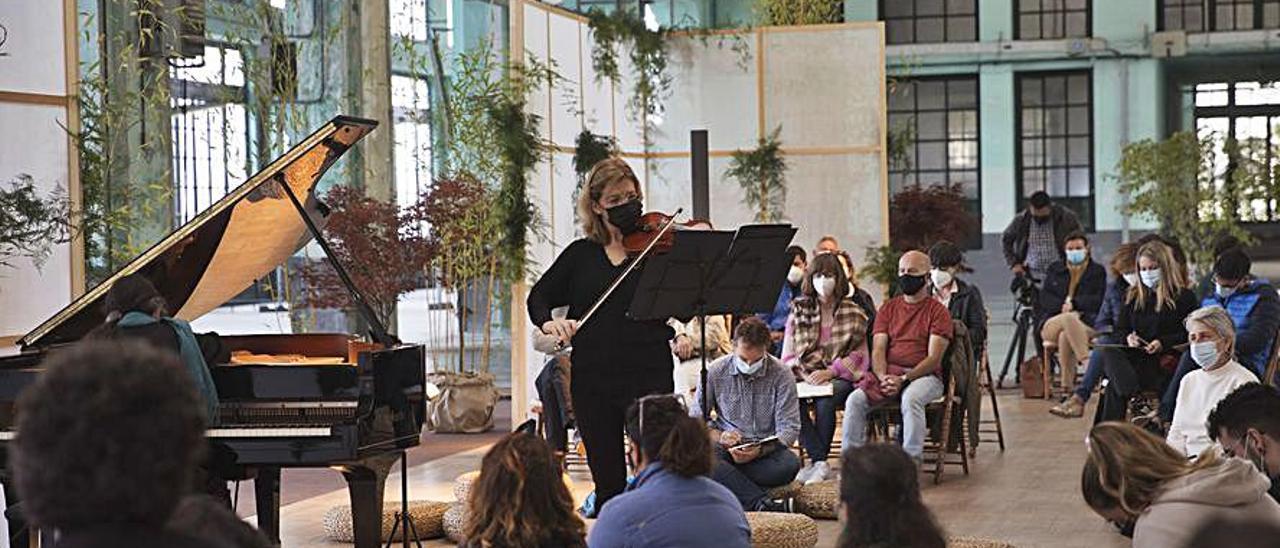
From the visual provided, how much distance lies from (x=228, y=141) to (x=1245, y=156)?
51.4ft

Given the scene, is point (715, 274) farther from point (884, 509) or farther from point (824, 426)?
point (824, 426)

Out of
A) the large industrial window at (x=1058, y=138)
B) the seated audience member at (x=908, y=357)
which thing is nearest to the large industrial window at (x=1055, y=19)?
the large industrial window at (x=1058, y=138)

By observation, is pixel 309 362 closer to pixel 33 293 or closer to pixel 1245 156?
pixel 33 293

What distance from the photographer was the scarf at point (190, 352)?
529 centimetres

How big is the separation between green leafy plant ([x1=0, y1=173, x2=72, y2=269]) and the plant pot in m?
4.16

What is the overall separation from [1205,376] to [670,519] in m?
3.31

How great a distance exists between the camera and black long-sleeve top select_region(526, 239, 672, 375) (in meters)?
5.02

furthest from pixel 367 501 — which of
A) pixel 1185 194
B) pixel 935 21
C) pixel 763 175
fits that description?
pixel 935 21

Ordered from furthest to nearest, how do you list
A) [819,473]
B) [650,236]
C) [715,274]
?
[819,473] < [715,274] < [650,236]

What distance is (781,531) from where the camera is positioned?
6.36m

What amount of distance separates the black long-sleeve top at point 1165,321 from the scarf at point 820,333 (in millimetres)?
1371

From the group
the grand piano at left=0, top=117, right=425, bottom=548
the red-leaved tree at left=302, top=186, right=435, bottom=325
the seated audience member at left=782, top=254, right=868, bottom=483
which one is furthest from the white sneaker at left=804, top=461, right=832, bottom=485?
the red-leaved tree at left=302, top=186, right=435, bottom=325

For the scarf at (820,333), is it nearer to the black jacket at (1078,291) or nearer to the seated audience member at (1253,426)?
the black jacket at (1078,291)

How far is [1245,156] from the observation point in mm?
21469
